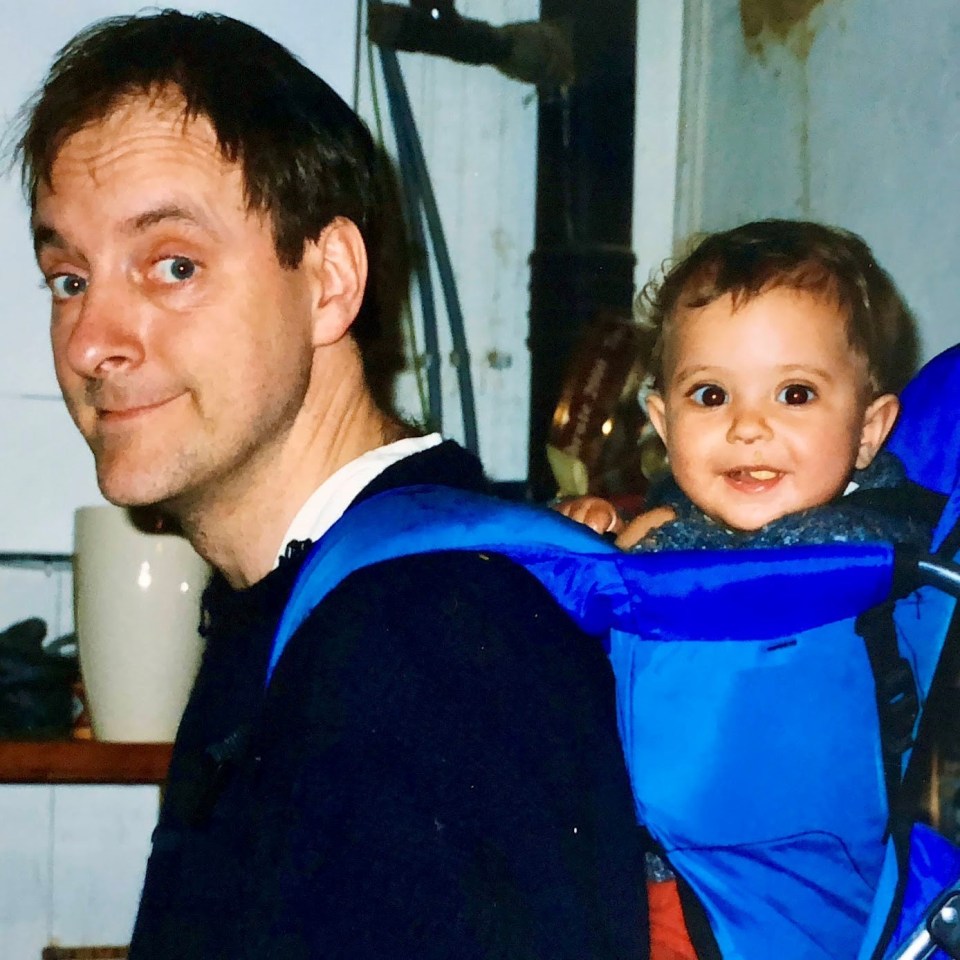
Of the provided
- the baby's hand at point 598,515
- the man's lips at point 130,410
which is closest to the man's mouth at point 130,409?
the man's lips at point 130,410

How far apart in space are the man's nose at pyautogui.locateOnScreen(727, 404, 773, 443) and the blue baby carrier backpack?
279mm

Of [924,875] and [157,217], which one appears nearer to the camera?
[924,875]

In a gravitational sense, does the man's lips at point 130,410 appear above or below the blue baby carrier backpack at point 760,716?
→ above

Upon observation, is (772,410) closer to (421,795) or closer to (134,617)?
(421,795)

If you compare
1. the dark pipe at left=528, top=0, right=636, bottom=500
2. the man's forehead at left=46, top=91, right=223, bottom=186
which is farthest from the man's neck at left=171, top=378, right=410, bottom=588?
the dark pipe at left=528, top=0, right=636, bottom=500

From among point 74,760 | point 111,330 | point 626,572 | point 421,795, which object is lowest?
point 74,760

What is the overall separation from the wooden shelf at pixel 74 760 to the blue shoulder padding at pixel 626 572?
0.77 meters

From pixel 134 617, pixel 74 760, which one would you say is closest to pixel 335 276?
pixel 134 617

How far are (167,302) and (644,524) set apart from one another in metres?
0.49

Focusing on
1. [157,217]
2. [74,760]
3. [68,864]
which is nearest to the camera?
[157,217]

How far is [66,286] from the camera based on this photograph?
1021 mm

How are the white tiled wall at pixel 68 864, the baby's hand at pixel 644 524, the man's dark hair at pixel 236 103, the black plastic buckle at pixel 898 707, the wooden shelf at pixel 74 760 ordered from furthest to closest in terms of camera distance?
the white tiled wall at pixel 68 864
the wooden shelf at pixel 74 760
the baby's hand at pixel 644 524
the man's dark hair at pixel 236 103
the black plastic buckle at pixel 898 707

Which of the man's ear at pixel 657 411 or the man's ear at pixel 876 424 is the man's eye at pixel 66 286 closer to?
the man's ear at pixel 657 411

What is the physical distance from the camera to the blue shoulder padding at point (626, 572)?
0.68 meters
